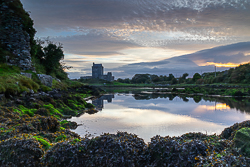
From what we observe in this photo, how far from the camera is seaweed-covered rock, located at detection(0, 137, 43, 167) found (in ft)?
12.4

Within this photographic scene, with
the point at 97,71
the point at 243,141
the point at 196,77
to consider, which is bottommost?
the point at 243,141

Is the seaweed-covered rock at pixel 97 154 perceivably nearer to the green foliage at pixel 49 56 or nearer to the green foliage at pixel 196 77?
the green foliage at pixel 49 56

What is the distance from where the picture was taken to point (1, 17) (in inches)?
652

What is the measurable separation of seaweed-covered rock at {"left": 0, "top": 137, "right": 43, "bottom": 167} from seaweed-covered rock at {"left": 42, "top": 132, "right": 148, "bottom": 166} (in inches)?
11.0

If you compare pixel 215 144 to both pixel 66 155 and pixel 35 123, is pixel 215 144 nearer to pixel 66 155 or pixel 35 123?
pixel 66 155

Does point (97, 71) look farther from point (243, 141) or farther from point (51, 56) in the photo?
point (243, 141)

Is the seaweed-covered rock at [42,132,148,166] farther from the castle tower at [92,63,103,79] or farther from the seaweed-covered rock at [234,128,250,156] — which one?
the castle tower at [92,63,103,79]

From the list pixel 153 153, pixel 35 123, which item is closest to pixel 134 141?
pixel 153 153

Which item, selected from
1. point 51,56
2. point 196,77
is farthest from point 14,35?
point 196,77

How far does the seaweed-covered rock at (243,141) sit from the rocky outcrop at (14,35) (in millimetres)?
17353

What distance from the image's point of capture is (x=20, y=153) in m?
3.82

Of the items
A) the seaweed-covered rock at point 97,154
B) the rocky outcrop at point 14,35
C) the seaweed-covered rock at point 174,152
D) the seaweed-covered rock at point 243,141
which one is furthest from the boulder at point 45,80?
the seaweed-covered rock at point 243,141

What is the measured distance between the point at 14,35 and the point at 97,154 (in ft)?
56.6

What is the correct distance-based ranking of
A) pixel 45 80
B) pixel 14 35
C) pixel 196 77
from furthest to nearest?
pixel 196 77 → pixel 45 80 → pixel 14 35
